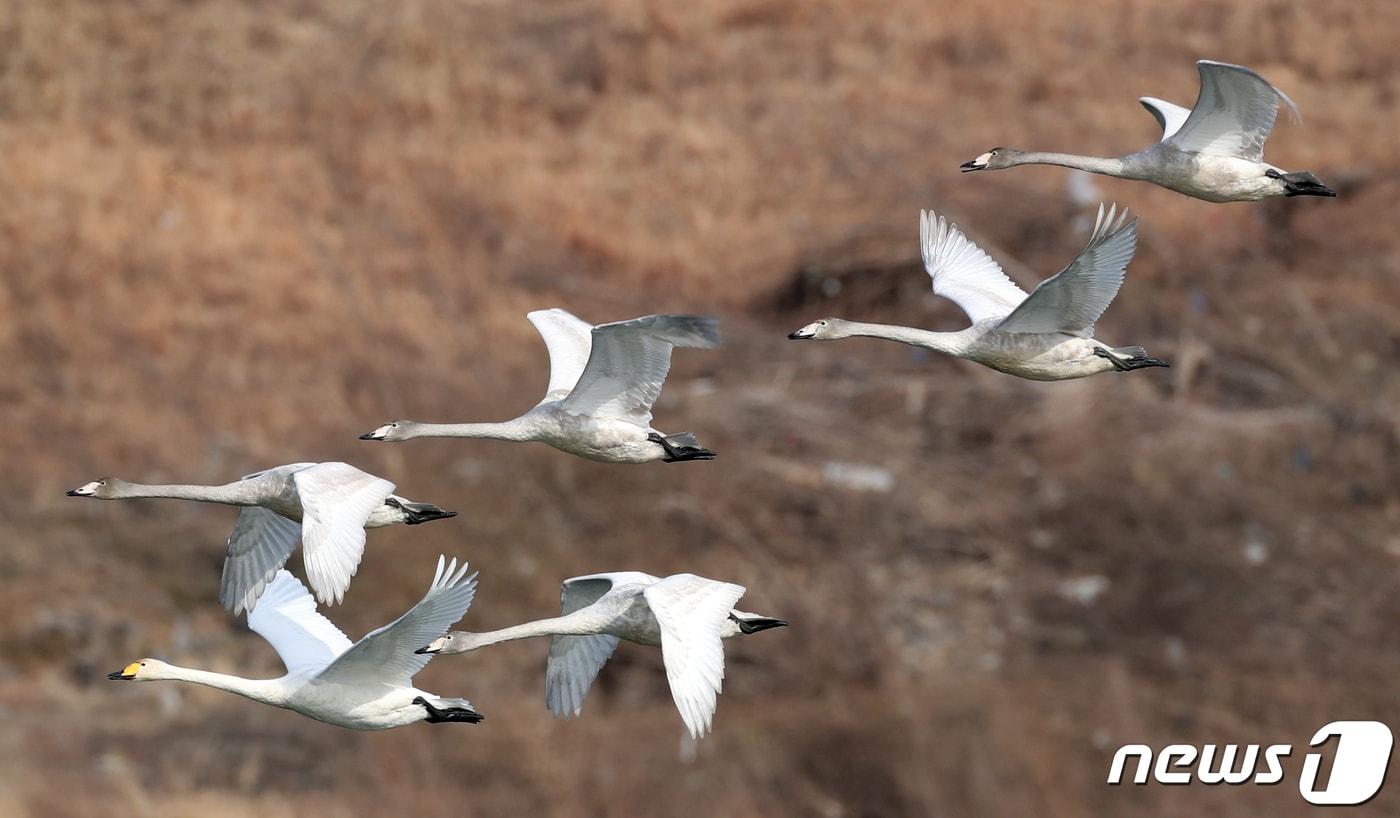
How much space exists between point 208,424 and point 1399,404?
14192 mm

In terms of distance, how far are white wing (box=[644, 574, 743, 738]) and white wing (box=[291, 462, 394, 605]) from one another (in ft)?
5.11

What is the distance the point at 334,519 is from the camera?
11422 mm

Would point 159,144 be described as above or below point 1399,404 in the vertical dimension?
above

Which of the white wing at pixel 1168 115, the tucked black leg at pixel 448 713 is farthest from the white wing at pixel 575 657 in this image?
the white wing at pixel 1168 115

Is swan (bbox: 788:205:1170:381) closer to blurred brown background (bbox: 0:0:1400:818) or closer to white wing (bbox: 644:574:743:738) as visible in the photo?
white wing (bbox: 644:574:743:738)

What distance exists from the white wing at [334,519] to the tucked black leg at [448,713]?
716 mm

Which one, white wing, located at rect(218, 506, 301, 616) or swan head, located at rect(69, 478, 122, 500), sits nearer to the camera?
white wing, located at rect(218, 506, 301, 616)

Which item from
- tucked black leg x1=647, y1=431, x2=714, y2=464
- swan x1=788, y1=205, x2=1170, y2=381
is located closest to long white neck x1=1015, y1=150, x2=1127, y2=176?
swan x1=788, y1=205, x2=1170, y2=381

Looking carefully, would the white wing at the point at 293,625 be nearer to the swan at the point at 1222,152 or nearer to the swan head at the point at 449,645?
the swan head at the point at 449,645

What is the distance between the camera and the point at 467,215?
29.0 metres

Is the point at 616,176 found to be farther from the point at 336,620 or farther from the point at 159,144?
the point at 336,620

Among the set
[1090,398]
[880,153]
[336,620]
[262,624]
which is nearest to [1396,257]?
[1090,398]

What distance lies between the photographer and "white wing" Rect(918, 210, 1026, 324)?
13.6 metres
